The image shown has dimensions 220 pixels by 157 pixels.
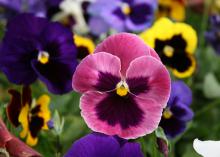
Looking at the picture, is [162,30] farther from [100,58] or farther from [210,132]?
[100,58]

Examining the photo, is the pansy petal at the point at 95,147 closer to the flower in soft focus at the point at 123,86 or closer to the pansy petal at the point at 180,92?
the flower in soft focus at the point at 123,86

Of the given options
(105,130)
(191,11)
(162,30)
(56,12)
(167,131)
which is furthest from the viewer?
(191,11)

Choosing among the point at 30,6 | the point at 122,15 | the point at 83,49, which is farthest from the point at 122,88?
the point at 30,6

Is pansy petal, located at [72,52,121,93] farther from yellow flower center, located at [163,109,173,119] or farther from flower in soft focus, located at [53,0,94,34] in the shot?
flower in soft focus, located at [53,0,94,34]

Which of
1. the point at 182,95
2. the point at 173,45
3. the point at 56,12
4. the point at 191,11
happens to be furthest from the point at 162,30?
the point at 191,11

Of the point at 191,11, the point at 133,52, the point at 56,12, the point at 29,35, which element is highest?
the point at 133,52

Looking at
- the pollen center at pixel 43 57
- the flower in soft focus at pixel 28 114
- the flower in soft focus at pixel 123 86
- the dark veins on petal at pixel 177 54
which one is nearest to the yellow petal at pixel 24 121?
the flower in soft focus at pixel 28 114

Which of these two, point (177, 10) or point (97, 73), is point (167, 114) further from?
point (177, 10)
